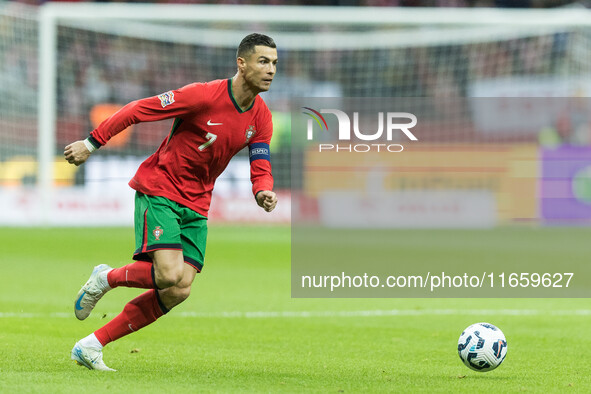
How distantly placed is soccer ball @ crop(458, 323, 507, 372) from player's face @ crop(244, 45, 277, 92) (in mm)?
2057

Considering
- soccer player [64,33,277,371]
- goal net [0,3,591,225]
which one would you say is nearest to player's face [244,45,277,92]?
soccer player [64,33,277,371]

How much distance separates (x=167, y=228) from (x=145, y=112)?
0.73 meters

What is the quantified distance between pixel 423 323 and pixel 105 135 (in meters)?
4.41

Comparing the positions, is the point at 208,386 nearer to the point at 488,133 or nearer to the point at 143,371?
the point at 143,371

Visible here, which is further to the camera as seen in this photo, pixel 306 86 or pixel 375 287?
pixel 306 86

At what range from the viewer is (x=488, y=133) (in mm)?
23781

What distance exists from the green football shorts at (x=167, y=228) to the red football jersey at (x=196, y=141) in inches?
2.1

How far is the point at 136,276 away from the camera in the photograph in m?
6.37

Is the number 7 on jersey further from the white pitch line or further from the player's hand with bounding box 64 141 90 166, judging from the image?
the white pitch line

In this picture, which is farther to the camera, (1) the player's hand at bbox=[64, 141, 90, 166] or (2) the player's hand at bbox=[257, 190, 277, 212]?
(2) the player's hand at bbox=[257, 190, 277, 212]

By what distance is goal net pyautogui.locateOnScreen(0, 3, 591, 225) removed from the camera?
2306cm

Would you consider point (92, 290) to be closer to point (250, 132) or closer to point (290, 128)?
point (250, 132)

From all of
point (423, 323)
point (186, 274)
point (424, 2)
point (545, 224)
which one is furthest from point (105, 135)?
point (424, 2)

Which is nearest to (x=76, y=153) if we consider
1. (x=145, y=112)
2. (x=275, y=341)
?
(x=145, y=112)
